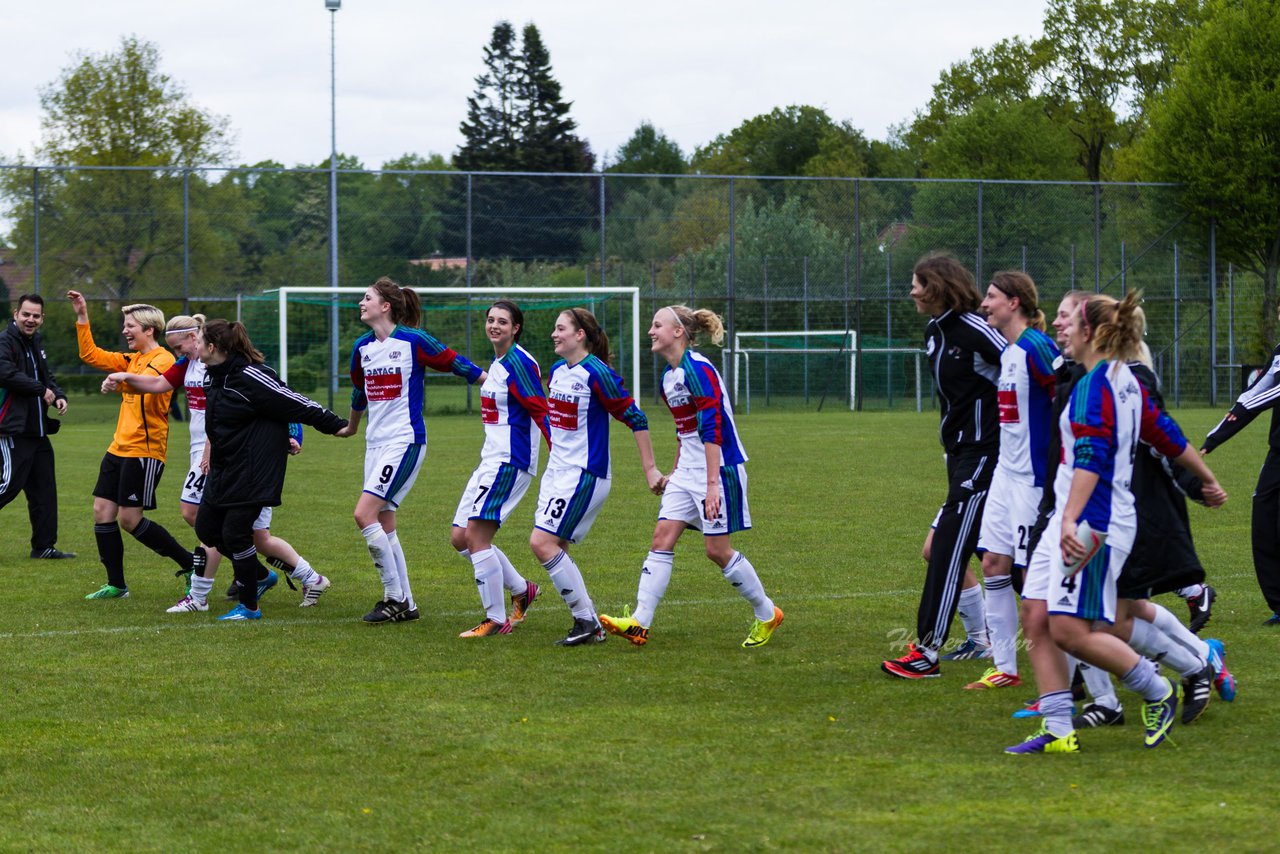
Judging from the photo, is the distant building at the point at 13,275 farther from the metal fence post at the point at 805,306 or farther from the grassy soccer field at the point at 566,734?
the grassy soccer field at the point at 566,734

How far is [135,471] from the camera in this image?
9.41 metres

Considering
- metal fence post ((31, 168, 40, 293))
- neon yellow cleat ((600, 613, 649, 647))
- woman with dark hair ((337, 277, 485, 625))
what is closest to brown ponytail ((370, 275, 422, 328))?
woman with dark hair ((337, 277, 485, 625))

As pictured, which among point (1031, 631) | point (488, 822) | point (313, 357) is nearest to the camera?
point (488, 822)

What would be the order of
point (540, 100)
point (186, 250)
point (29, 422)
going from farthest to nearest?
point (540, 100), point (186, 250), point (29, 422)

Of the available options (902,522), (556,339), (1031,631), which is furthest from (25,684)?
(902,522)

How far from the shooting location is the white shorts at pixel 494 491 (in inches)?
307

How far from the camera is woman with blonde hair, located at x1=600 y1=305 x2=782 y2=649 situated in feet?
23.8

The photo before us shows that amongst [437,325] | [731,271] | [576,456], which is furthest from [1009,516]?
[731,271]

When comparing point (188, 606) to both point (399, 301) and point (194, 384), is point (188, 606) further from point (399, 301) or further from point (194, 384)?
point (399, 301)

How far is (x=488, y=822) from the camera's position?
14.9 feet

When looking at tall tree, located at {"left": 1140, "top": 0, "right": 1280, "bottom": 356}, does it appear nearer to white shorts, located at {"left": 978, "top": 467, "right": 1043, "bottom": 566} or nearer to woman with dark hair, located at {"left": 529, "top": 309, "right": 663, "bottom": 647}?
woman with dark hair, located at {"left": 529, "top": 309, "right": 663, "bottom": 647}

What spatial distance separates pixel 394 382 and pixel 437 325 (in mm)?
25293

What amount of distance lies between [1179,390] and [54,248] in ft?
88.6

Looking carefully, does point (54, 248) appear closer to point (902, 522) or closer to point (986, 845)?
point (902, 522)
